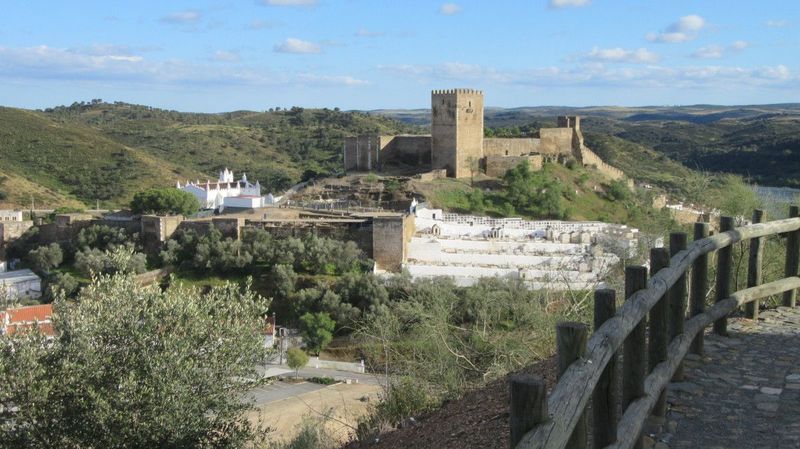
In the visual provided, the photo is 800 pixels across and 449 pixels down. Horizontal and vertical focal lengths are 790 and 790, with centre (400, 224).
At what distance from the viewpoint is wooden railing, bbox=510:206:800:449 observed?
229 centimetres

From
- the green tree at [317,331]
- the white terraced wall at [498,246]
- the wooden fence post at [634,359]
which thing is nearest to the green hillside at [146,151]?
the white terraced wall at [498,246]

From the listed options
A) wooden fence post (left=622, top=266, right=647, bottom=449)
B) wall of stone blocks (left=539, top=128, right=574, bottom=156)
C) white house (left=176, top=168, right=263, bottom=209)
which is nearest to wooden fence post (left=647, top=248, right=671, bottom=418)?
wooden fence post (left=622, top=266, right=647, bottom=449)

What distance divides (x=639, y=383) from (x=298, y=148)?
51.2 metres

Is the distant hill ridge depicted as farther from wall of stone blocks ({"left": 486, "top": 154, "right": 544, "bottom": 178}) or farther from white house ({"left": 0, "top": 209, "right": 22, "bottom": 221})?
white house ({"left": 0, "top": 209, "right": 22, "bottom": 221})

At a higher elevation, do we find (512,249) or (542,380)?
(542,380)

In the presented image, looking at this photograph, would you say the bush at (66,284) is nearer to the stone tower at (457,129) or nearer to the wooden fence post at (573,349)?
the stone tower at (457,129)

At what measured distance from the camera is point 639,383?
340 cm

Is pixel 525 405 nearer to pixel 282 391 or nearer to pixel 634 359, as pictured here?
pixel 634 359

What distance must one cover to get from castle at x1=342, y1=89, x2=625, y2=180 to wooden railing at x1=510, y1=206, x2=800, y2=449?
870 inches

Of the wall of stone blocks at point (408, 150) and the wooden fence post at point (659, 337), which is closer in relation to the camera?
the wooden fence post at point (659, 337)

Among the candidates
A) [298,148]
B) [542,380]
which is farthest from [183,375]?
[298,148]

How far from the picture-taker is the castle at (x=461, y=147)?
90.7 feet

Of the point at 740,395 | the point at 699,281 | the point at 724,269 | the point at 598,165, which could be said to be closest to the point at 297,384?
the point at 724,269

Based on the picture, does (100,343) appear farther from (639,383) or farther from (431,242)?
(431,242)
